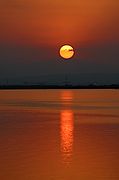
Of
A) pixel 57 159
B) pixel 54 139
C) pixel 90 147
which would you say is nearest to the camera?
pixel 57 159

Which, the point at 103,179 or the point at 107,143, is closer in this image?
the point at 103,179

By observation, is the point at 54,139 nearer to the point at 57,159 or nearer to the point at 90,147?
the point at 90,147

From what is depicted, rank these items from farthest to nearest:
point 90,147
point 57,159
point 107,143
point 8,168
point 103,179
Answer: point 107,143
point 90,147
point 57,159
point 8,168
point 103,179

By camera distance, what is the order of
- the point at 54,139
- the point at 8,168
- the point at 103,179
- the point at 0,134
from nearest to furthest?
1. the point at 103,179
2. the point at 8,168
3. the point at 54,139
4. the point at 0,134

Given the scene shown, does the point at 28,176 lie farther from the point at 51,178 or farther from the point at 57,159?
the point at 57,159

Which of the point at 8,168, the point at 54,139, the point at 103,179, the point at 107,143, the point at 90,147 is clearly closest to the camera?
the point at 103,179

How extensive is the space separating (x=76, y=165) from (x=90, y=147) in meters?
4.04

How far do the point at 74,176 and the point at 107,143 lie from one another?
6925mm

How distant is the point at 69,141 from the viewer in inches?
811

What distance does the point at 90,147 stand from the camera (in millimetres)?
18328

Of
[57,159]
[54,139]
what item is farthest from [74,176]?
[54,139]

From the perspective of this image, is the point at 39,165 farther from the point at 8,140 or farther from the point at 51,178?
the point at 8,140

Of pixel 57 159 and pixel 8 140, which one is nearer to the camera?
pixel 57 159

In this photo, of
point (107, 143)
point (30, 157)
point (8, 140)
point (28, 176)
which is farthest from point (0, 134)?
point (28, 176)
